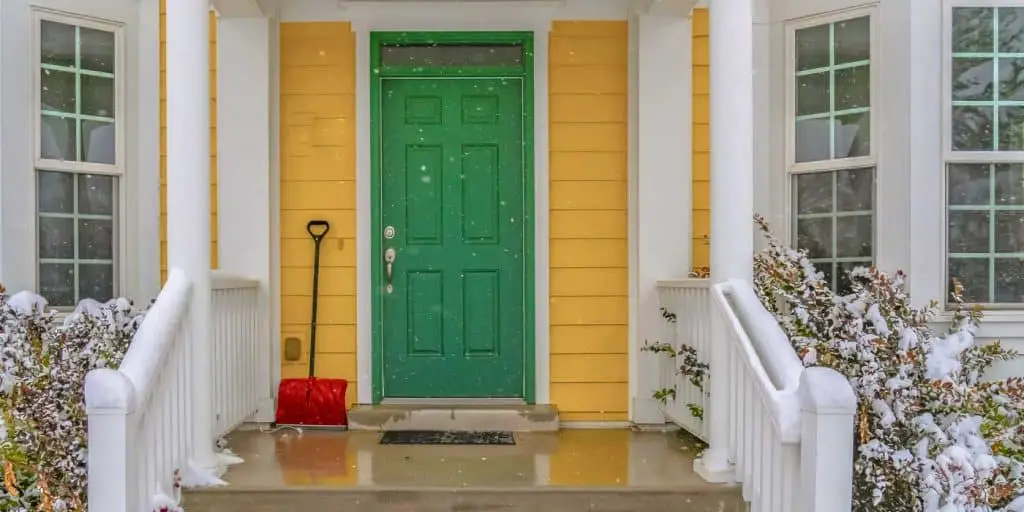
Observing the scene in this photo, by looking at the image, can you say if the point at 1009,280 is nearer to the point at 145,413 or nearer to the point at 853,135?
the point at 853,135

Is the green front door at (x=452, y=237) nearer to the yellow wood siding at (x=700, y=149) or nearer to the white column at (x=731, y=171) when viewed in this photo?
the yellow wood siding at (x=700, y=149)

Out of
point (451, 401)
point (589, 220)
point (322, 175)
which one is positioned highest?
point (322, 175)

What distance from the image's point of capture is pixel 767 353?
10.9 ft

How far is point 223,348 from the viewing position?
178 inches

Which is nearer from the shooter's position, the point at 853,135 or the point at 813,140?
the point at 853,135

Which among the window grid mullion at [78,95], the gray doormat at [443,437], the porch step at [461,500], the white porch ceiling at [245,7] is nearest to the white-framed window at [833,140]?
the porch step at [461,500]

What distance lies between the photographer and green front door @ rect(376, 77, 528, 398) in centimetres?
529

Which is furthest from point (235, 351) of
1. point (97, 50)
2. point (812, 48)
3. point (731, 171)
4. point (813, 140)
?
point (812, 48)

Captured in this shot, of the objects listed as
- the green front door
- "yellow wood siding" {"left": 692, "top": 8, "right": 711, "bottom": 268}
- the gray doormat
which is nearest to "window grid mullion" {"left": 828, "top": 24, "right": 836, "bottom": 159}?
"yellow wood siding" {"left": 692, "top": 8, "right": 711, "bottom": 268}

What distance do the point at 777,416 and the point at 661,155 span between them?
8.15ft

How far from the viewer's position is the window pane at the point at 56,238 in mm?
4777

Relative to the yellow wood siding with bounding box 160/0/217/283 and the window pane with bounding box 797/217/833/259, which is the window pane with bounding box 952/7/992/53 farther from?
the yellow wood siding with bounding box 160/0/217/283

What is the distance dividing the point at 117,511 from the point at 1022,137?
4706mm

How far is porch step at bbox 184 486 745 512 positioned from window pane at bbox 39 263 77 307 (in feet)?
6.02
